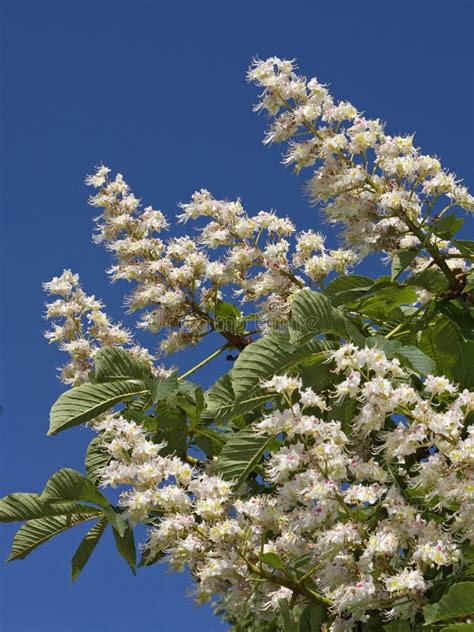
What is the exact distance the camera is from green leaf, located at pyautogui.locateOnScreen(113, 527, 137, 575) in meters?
2.82

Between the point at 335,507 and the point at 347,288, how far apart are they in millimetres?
948

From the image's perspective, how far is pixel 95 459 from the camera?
3.04 m

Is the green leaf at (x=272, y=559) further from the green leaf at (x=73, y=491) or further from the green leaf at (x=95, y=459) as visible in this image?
the green leaf at (x=95, y=459)

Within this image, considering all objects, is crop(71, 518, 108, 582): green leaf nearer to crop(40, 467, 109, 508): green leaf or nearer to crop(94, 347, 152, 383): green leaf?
crop(40, 467, 109, 508): green leaf

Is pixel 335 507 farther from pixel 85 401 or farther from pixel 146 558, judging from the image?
pixel 85 401

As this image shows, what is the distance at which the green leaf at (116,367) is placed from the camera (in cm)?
295

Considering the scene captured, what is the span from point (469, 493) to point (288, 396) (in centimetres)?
52

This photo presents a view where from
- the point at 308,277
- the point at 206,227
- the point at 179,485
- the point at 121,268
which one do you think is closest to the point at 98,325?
the point at 121,268

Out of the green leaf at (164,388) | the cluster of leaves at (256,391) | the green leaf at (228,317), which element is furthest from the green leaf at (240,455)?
the green leaf at (228,317)

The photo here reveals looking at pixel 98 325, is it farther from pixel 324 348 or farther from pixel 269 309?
pixel 324 348

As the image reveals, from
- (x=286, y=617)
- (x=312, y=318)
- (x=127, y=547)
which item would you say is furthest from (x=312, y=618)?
(x=312, y=318)

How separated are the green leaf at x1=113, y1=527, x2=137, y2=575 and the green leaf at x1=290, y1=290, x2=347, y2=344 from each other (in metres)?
0.77

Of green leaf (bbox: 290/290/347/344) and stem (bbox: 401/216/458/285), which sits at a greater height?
stem (bbox: 401/216/458/285)

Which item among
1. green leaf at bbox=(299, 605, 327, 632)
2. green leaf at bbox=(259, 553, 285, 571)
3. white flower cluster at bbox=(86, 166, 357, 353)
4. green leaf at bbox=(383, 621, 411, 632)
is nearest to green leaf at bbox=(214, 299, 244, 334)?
white flower cluster at bbox=(86, 166, 357, 353)
